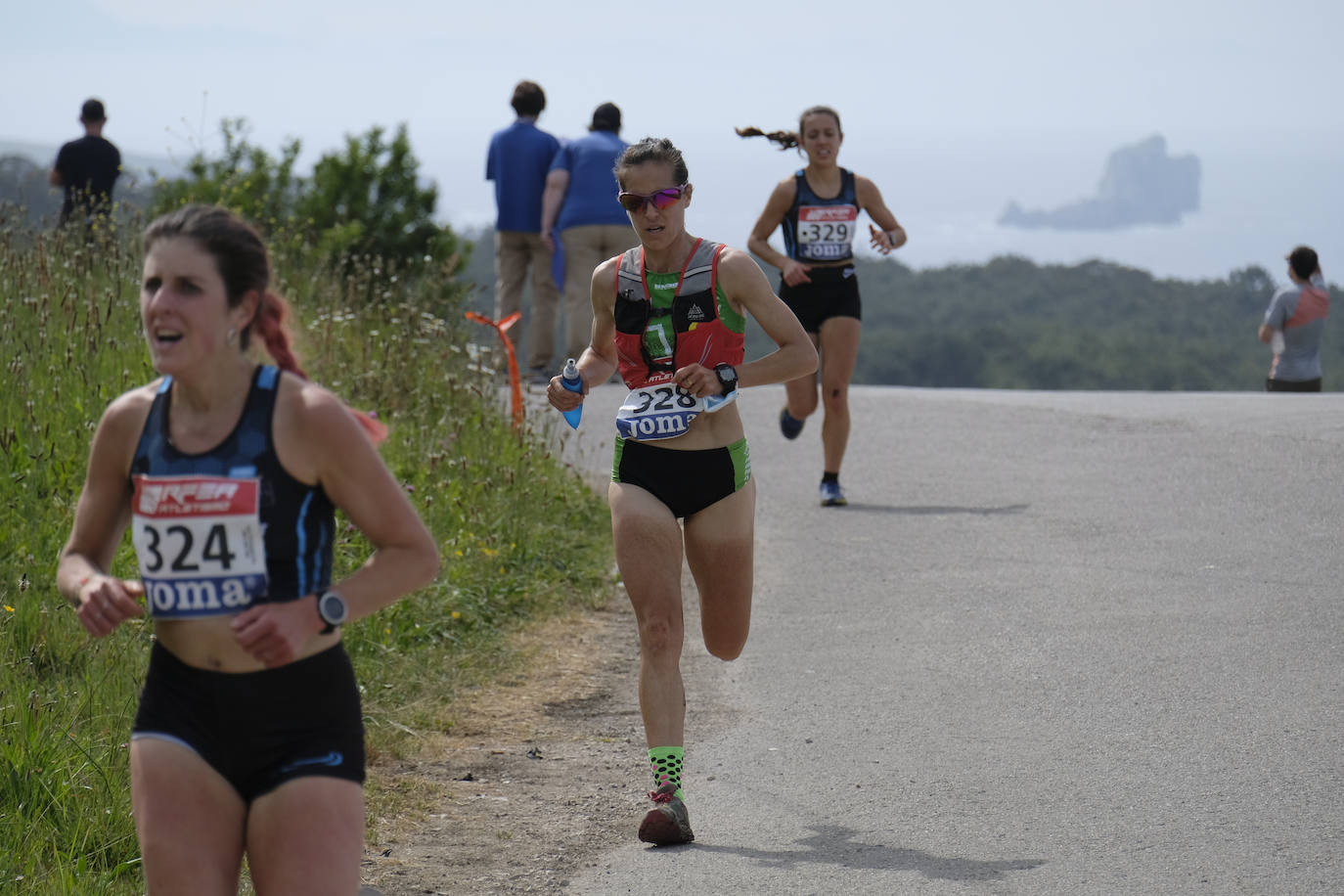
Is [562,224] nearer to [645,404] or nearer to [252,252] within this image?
[645,404]

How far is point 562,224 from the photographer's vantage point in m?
14.5

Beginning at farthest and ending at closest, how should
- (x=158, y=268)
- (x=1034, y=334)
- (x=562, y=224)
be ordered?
(x=1034, y=334), (x=562, y=224), (x=158, y=268)

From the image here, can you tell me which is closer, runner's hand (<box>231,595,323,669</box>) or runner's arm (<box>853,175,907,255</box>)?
runner's hand (<box>231,595,323,669</box>)

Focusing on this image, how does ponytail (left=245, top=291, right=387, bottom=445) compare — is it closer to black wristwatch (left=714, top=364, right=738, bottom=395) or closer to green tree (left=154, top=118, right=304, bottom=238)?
black wristwatch (left=714, top=364, right=738, bottom=395)

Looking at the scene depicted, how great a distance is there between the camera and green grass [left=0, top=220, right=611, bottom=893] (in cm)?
474

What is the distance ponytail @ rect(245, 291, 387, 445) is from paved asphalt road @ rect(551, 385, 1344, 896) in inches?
81.5

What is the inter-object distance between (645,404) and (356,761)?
2.32 m

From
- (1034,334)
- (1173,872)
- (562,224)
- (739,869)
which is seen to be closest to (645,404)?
(739,869)

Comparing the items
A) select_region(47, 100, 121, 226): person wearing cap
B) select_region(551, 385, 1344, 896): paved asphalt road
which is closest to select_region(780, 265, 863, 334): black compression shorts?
select_region(551, 385, 1344, 896): paved asphalt road

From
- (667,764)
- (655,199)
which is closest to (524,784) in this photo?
(667,764)

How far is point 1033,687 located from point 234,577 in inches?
177

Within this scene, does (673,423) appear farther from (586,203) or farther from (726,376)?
(586,203)

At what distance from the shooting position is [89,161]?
13977 millimetres

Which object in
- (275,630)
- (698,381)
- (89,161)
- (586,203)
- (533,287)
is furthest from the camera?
(533,287)
